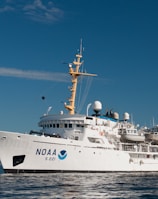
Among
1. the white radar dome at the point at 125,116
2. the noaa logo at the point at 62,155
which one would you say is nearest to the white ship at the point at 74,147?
the noaa logo at the point at 62,155

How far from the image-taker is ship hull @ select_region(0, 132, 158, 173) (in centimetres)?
3678

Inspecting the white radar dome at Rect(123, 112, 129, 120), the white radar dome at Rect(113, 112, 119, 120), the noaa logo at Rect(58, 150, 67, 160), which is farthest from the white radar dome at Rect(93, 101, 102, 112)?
the noaa logo at Rect(58, 150, 67, 160)

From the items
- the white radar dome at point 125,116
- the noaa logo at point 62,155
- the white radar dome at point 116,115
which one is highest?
the white radar dome at point 125,116

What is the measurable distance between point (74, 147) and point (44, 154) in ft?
10.6

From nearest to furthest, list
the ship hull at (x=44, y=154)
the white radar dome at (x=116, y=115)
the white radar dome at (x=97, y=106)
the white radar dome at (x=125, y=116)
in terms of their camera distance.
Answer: the ship hull at (x=44, y=154), the white radar dome at (x=97, y=106), the white radar dome at (x=116, y=115), the white radar dome at (x=125, y=116)

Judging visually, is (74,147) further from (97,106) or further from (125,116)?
(125,116)

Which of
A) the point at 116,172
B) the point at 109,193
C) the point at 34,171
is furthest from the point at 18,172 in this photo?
the point at 109,193

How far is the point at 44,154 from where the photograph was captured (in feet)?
122

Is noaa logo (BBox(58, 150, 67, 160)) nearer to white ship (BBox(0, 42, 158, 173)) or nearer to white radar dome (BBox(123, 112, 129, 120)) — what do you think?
white ship (BBox(0, 42, 158, 173))

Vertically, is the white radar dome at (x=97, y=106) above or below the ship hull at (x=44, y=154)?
above

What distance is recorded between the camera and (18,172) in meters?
37.2

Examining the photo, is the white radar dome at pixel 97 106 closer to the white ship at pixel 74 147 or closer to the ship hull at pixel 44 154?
the white ship at pixel 74 147

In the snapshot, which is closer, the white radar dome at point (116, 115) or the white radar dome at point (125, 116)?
the white radar dome at point (116, 115)

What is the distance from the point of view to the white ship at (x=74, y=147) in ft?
121
